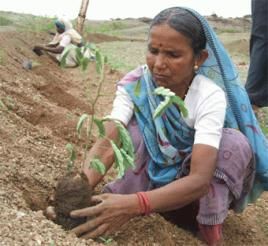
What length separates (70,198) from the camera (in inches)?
90.0

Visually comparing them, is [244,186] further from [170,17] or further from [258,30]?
[258,30]

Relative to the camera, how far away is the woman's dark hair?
2436mm

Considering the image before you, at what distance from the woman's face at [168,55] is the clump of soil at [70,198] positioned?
53cm

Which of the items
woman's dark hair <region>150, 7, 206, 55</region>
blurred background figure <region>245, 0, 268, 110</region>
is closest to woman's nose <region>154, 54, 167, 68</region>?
woman's dark hair <region>150, 7, 206, 55</region>

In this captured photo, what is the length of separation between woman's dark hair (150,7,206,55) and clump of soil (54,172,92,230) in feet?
2.29

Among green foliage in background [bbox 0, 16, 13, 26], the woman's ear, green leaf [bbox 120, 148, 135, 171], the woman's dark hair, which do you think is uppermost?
the woman's dark hair

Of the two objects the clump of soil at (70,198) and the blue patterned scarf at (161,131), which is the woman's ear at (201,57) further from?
the clump of soil at (70,198)

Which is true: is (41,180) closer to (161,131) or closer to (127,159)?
(161,131)

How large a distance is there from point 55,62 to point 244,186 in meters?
7.44

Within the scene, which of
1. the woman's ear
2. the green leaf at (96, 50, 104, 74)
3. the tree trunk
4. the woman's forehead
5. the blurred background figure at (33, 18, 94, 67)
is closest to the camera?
the green leaf at (96, 50, 104, 74)

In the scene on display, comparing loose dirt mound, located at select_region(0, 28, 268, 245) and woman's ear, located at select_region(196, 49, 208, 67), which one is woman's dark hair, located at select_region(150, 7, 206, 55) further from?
loose dirt mound, located at select_region(0, 28, 268, 245)

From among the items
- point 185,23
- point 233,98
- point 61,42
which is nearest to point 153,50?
point 185,23

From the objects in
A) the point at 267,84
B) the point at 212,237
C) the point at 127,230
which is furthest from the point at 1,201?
the point at 267,84

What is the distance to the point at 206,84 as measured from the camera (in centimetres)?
258
